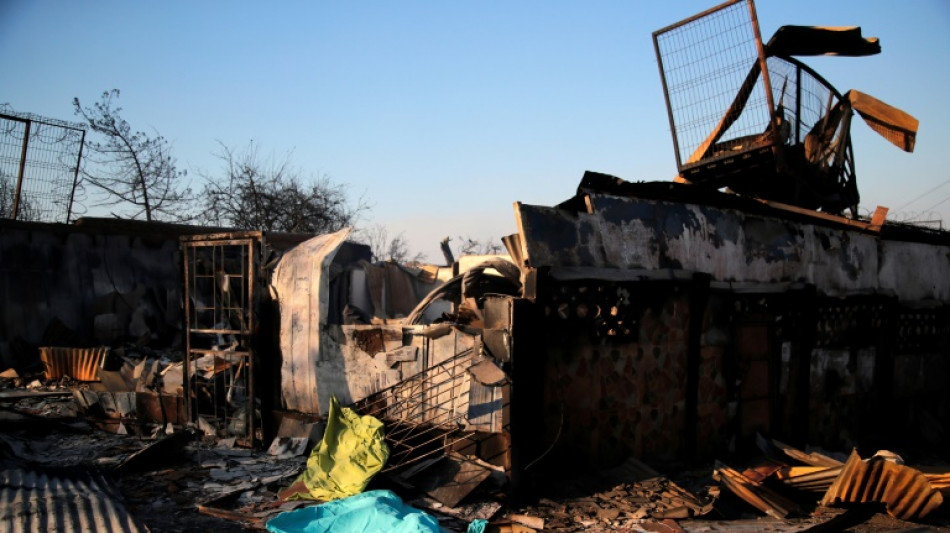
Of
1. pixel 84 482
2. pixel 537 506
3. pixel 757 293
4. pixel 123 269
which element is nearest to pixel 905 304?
pixel 757 293

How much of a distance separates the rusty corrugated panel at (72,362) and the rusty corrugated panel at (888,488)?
10960 millimetres

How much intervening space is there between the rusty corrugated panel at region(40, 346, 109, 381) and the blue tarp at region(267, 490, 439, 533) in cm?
795

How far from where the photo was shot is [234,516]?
228 inches

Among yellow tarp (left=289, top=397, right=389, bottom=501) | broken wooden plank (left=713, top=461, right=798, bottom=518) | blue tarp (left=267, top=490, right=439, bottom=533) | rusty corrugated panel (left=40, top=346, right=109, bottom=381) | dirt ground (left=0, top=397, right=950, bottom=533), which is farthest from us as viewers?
rusty corrugated panel (left=40, top=346, right=109, bottom=381)

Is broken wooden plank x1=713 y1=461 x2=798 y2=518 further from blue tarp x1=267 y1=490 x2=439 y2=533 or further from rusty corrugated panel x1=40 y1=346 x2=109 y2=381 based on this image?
rusty corrugated panel x1=40 y1=346 x2=109 y2=381

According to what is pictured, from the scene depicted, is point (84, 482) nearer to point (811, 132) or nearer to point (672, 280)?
point (672, 280)

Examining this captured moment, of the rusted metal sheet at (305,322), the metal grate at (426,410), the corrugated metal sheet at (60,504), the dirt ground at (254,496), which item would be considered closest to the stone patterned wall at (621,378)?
the dirt ground at (254,496)

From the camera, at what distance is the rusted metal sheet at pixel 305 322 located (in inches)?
308

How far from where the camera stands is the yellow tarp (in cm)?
595

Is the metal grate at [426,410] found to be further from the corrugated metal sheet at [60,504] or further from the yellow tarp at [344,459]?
the corrugated metal sheet at [60,504]

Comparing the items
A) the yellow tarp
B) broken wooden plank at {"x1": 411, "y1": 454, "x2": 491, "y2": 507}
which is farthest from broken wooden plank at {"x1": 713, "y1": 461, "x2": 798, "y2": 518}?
the yellow tarp

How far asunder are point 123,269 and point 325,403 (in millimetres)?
8133

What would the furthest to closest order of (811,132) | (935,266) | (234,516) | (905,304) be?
1. (935,266)
2. (905,304)
3. (811,132)
4. (234,516)

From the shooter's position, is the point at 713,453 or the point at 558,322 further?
the point at 713,453
